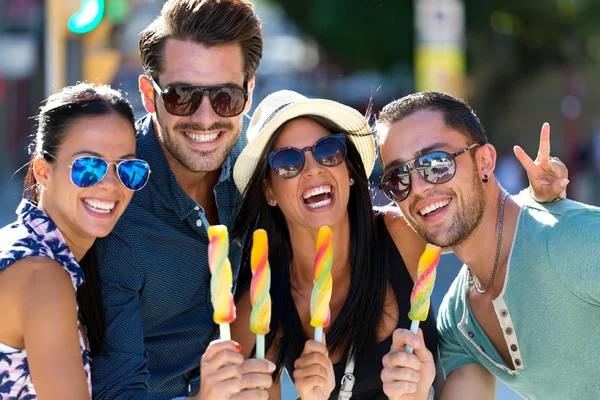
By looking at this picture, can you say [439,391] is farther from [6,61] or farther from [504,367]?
[6,61]

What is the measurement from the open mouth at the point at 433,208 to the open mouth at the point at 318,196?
17.7 inches

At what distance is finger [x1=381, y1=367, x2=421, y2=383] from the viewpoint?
11.6ft

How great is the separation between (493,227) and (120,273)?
1.75 meters

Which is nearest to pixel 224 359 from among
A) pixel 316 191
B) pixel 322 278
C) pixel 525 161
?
pixel 322 278

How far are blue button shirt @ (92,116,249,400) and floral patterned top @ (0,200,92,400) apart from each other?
0.34 metres

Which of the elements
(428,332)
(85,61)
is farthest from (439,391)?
(85,61)

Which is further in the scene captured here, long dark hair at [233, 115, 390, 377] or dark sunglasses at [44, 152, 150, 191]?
long dark hair at [233, 115, 390, 377]

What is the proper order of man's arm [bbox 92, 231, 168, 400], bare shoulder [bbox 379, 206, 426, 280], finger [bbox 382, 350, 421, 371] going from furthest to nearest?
bare shoulder [bbox 379, 206, 426, 280], man's arm [bbox 92, 231, 168, 400], finger [bbox 382, 350, 421, 371]

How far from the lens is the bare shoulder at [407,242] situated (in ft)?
14.2

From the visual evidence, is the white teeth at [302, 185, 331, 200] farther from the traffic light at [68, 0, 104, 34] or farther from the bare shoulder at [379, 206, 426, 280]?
the traffic light at [68, 0, 104, 34]

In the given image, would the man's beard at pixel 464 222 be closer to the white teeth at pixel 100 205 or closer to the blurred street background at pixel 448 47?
the white teeth at pixel 100 205

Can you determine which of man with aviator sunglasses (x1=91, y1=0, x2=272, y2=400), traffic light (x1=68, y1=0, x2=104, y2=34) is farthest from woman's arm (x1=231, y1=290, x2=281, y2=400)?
traffic light (x1=68, y1=0, x2=104, y2=34)

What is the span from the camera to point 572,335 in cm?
371

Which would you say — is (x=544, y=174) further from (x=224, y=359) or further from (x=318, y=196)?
(x=224, y=359)
